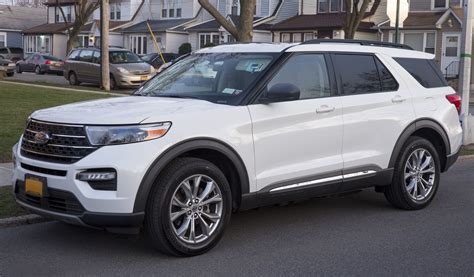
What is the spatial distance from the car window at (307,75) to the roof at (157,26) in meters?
42.5

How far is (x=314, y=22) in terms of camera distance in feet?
127

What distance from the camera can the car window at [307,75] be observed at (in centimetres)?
601

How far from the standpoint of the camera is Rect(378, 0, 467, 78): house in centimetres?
3359

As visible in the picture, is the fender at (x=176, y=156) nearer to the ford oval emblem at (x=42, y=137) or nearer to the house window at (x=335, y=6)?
the ford oval emblem at (x=42, y=137)

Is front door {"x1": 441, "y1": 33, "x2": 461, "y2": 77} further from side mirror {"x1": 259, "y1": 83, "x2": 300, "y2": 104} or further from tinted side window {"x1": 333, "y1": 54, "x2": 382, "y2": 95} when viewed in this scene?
side mirror {"x1": 259, "y1": 83, "x2": 300, "y2": 104}

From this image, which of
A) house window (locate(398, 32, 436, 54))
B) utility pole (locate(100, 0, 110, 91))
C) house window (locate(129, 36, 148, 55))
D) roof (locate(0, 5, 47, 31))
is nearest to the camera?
utility pole (locate(100, 0, 110, 91))

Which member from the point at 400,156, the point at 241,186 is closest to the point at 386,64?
the point at 400,156

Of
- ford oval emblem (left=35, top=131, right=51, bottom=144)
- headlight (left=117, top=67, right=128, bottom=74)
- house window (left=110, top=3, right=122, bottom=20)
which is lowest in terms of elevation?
ford oval emblem (left=35, top=131, right=51, bottom=144)

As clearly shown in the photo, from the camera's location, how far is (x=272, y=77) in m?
5.88

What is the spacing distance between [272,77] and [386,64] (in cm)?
175

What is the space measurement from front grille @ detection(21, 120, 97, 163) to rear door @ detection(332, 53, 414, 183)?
2671 millimetres

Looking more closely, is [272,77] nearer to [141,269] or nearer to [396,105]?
[396,105]

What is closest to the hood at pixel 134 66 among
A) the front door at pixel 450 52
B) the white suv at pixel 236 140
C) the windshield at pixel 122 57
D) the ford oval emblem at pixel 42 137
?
the windshield at pixel 122 57

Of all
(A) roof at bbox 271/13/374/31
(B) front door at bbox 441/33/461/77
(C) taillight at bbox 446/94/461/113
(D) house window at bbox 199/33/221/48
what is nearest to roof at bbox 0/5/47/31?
(D) house window at bbox 199/33/221/48
